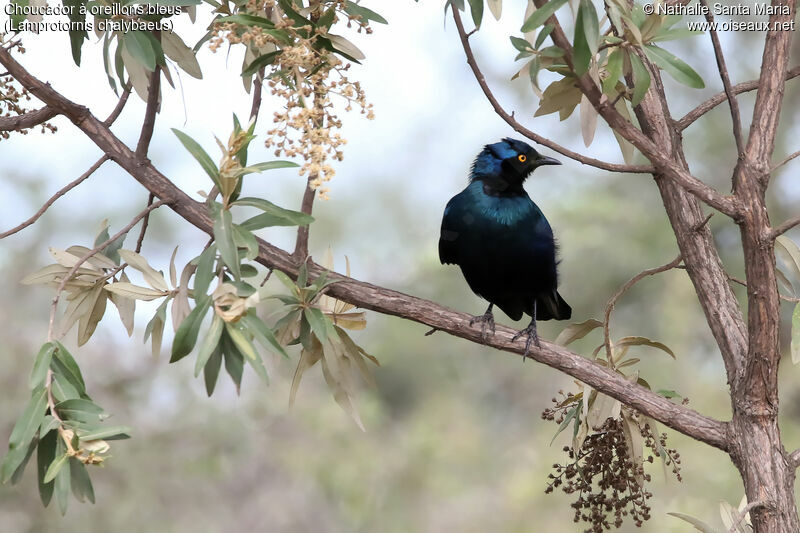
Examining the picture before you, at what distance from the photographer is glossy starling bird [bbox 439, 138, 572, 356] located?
313 cm

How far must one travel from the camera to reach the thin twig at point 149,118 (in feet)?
7.40

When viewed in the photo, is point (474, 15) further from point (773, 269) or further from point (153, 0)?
point (773, 269)

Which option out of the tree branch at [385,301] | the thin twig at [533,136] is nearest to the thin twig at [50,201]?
the tree branch at [385,301]

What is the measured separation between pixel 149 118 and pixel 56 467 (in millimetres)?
1013

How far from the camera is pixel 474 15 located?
2.00 metres

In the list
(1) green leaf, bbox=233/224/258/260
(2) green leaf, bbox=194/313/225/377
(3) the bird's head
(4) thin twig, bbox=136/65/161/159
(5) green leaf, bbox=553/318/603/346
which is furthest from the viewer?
(3) the bird's head

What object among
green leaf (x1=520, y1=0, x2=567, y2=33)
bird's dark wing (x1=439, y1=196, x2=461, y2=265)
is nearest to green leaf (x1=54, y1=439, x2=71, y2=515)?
green leaf (x1=520, y1=0, x2=567, y2=33)

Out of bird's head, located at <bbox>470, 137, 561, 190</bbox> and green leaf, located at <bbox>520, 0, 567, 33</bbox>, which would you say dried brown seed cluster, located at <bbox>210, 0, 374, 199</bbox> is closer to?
green leaf, located at <bbox>520, 0, 567, 33</bbox>

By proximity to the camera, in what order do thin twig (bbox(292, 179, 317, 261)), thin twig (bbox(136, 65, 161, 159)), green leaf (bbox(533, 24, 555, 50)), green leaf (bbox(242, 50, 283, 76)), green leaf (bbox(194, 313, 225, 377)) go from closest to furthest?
green leaf (bbox(194, 313, 225, 377)) < green leaf (bbox(533, 24, 555, 50)) < green leaf (bbox(242, 50, 283, 76)) < thin twig (bbox(292, 179, 317, 261)) < thin twig (bbox(136, 65, 161, 159))

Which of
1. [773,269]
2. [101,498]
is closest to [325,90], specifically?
[773,269]

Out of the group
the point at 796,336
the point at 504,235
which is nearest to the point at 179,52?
the point at 504,235

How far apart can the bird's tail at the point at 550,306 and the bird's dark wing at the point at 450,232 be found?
35 centimetres

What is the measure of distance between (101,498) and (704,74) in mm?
5791

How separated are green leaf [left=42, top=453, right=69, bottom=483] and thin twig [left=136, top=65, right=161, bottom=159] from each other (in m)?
0.91
